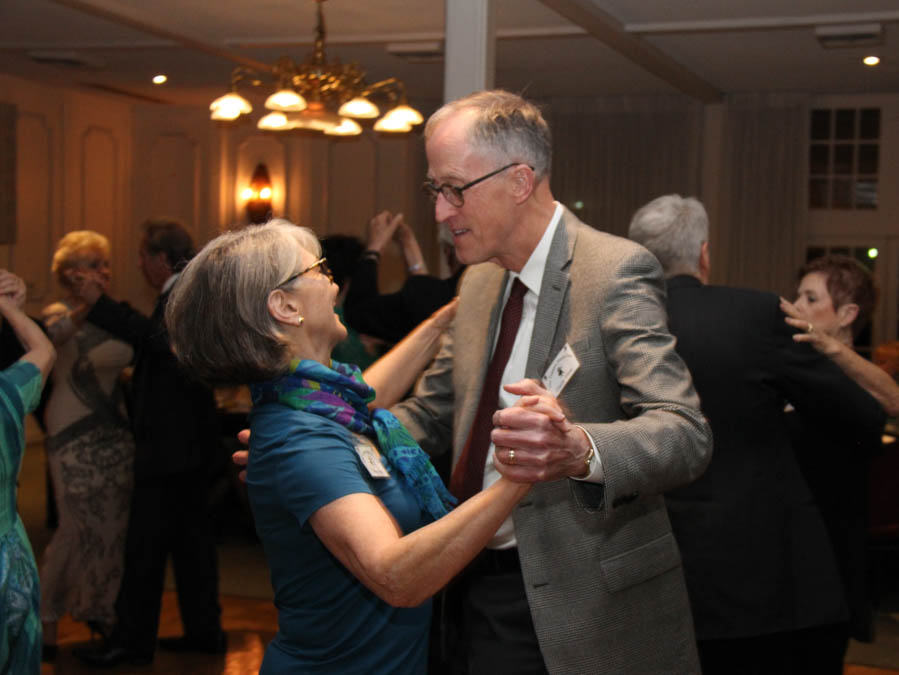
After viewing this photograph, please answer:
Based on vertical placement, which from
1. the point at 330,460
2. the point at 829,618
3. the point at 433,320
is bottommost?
the point at 829,618

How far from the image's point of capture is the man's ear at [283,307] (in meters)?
1.66

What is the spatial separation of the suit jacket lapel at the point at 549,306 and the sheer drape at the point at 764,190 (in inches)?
297

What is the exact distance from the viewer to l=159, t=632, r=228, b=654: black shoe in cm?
433

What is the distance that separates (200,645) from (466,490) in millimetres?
2780

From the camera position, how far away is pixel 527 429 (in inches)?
51.7

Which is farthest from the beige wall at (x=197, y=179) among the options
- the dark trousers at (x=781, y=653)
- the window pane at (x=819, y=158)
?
the dark trousers at (x=781, y=653)

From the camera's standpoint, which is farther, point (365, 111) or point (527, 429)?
point (365, 111)

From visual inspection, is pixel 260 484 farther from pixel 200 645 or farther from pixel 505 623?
pixel 200 645

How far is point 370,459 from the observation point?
164 cm

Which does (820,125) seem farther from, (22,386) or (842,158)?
(22,386)

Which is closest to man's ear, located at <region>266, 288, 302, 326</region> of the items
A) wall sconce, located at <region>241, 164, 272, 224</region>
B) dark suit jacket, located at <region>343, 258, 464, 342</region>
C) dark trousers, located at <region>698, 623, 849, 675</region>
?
dark trousers, located at <region>698, 623, 849, 675</region>

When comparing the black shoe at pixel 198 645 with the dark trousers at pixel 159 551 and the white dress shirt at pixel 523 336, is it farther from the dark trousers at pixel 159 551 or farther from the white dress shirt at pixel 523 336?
the white dress shirt at pixel 523 336

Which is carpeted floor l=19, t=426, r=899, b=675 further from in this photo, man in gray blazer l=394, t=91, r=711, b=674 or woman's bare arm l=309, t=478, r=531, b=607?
woman's bare arm l=309, t=478, r=531, b=607

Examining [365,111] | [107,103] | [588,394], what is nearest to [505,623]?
[588,394]
